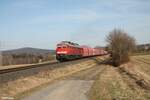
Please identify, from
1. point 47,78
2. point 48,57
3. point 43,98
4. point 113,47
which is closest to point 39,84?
point 47,78

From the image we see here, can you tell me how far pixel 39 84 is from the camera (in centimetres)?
2469

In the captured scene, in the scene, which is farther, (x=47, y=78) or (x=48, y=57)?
(x=48, y=57)

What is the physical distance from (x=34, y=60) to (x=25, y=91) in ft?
185

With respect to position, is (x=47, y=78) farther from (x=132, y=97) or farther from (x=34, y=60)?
(x=34, y=60)

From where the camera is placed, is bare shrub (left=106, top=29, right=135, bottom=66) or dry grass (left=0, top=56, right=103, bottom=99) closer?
dry grass (left=0, top=56, right=103, bottom=99)

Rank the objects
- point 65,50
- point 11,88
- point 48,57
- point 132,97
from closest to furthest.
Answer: point 132,97 → point 11,88 → point 65,50 → point 48,57

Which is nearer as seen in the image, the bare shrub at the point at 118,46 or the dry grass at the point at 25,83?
the dry grass at the point at 25,83

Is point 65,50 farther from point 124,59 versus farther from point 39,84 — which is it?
point 39,84

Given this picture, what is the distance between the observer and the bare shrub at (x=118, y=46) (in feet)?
228

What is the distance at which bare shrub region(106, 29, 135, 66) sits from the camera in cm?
6950

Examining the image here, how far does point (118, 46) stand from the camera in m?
71.9

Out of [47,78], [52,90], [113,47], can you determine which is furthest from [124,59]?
[52,90]

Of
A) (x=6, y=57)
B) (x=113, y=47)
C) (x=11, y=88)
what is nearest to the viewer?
(x=11, y=88)

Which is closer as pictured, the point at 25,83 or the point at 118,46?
the point at 25,83
